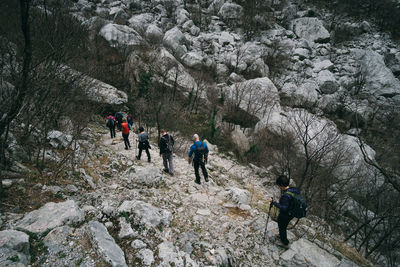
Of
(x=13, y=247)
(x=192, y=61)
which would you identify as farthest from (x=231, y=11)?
(x=13, y=247)

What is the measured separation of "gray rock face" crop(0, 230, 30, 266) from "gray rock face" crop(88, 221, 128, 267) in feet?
2.80

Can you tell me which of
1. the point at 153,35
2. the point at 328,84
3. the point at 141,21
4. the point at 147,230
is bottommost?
the point at 147,230

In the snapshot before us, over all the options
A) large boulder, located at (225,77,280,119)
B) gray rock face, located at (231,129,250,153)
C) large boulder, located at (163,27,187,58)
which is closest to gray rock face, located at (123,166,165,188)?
gray rock face, located at (231,129,250,153)

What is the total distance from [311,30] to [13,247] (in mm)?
46110

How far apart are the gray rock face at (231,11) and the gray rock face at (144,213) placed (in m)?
44.9

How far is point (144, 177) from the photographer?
5.89 meters

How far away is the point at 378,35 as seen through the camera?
32.3 metres

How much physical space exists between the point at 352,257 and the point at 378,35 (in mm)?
45776

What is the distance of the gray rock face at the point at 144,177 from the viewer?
229 inches

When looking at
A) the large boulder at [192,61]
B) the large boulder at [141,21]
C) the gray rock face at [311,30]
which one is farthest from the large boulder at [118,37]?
the gray rock face at [311,30]

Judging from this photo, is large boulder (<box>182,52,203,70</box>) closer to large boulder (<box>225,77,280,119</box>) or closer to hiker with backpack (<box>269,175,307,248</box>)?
large boulder (<box>225,77,280,119</box>)

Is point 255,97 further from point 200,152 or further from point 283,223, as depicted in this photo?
point 283,223

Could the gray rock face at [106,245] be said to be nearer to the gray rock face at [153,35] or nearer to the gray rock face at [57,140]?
the gray rock face at [57,140]

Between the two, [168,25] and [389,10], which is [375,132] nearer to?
[389,10]
